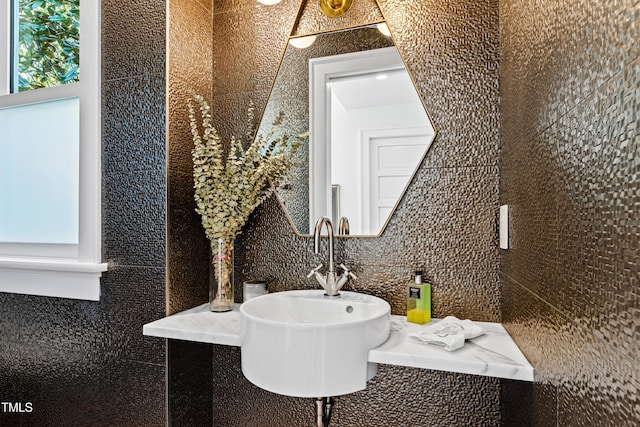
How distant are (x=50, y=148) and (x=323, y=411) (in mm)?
1448

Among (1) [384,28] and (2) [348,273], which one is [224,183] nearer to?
(2) [348,273]

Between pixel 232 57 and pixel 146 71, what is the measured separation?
365 millimetres

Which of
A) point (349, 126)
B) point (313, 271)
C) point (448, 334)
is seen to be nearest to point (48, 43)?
point (349, 126)

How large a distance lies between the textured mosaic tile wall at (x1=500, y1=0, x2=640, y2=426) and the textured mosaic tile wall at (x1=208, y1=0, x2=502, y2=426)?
329mm

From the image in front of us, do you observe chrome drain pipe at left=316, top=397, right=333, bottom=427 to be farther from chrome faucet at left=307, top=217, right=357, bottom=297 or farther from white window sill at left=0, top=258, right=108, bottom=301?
white window sill at left=0, top=258, right=108, bottom=301

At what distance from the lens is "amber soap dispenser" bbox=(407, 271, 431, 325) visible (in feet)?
4.26

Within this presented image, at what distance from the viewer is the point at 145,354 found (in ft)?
4.59

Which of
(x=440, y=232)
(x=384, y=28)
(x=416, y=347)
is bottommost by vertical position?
(x=416, y=347)

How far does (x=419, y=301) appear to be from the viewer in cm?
130

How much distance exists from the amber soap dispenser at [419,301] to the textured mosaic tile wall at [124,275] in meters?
0.83

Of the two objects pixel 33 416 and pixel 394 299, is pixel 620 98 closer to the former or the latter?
pixel 394 299

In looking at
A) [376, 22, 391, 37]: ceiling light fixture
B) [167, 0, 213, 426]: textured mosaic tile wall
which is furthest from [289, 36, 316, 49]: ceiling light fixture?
[167, 0, 213, 426]: textured mosaic tile wall

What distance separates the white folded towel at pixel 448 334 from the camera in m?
1.05

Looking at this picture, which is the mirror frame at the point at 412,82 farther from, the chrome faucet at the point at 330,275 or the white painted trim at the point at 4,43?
the white painted trim at the point at 4,43
